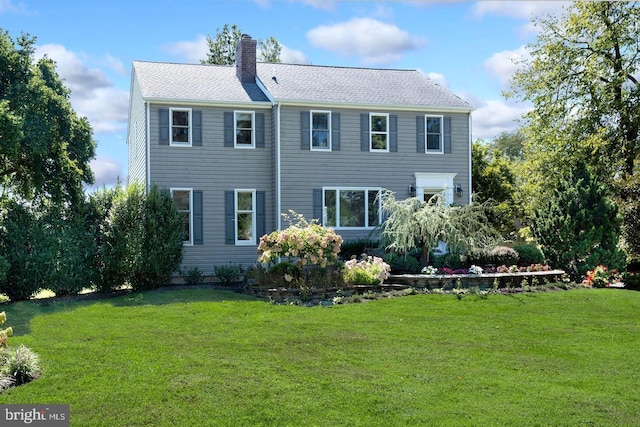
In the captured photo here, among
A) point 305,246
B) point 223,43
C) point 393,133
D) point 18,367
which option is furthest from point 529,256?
point 223,43

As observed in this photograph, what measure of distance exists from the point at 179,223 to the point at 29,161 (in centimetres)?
468

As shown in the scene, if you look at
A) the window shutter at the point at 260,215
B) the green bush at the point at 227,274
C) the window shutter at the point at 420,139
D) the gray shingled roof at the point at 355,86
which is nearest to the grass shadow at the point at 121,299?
the green bush at the point at 227,274

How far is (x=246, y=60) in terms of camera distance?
897 inches

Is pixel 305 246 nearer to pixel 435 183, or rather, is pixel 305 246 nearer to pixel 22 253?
pixel 22 253

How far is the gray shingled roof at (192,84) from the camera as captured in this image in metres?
20.1

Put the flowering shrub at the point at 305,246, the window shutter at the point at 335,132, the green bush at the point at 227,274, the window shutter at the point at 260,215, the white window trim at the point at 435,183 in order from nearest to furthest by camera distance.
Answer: the flowering shrub at the point at 305,246, the green bush at the point at 227,274, the window shutter at the point at 260,215, the window shutter at the point at 335,132, the white window trim at the point at 435,183

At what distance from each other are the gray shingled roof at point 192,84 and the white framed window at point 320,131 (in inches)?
65.4

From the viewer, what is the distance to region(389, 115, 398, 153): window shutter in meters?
21.6

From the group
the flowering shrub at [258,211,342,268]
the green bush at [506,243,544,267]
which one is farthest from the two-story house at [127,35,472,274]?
the flowering shrub at [258,211,342,268]

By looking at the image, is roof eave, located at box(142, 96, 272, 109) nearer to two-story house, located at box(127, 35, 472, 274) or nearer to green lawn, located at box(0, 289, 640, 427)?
two-story house, located at box(127, 35, 472, 274)

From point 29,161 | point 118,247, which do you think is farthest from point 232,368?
point 29,161

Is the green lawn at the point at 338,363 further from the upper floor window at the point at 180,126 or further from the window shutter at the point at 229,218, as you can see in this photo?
the upper floor window at the point at 180,126

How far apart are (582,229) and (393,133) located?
6.93 metres

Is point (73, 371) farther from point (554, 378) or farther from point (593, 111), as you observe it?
point (593, 111)
